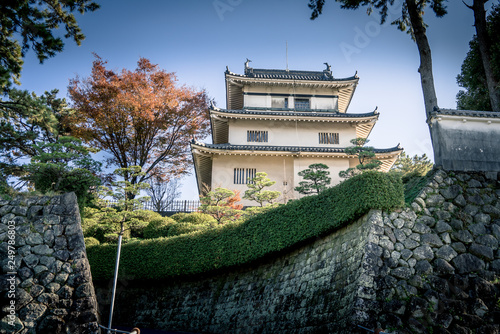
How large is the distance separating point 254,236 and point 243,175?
12.2m

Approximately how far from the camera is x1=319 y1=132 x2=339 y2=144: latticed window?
25.2 m

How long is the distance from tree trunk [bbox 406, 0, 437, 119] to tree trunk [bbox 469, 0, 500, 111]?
6.57 feet

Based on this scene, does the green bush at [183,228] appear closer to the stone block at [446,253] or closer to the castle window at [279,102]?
the stone block at [446,253]

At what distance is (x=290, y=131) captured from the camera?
993 inches

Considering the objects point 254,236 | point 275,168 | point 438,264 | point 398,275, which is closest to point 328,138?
point 275,168

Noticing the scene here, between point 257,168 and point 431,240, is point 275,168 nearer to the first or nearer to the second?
point 257,168

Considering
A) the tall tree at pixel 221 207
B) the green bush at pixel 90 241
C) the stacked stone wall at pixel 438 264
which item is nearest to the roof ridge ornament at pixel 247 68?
the tall tree at pixel 221 207

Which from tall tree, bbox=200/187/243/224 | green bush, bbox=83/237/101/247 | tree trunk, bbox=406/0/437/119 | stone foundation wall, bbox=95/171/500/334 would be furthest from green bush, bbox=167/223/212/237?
tree trunk, bbox=406/0/437/119

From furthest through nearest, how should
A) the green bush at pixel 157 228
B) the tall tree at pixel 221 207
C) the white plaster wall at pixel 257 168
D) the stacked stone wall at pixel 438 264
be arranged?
the white plaster wall at pixel 257 168
the tall tree at pixel 221 207
the green bush at pixel 157 228
the stacked stone wall at pixel 438 264

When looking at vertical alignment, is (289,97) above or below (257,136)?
above

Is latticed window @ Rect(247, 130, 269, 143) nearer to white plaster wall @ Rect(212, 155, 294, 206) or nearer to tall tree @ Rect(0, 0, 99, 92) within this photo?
white plaster wall @ Rect(212, 155, 294, 206)

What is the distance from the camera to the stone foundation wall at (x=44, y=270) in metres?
7.95

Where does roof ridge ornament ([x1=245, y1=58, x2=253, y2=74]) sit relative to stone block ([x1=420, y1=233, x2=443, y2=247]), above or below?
above

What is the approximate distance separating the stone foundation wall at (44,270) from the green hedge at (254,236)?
456 cm
